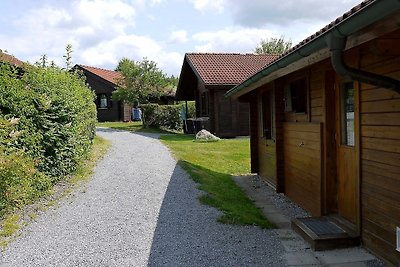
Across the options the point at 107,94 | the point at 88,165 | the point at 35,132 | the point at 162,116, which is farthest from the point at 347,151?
the point at 107,94

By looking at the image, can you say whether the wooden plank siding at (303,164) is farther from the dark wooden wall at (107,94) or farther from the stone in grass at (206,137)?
the dark wooden wall at (107,94)

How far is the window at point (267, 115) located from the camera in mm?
9516

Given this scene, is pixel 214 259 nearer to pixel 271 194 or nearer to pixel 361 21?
pixel 361 21

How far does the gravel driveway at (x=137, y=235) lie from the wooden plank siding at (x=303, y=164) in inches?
51.8

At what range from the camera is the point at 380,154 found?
4.37 m

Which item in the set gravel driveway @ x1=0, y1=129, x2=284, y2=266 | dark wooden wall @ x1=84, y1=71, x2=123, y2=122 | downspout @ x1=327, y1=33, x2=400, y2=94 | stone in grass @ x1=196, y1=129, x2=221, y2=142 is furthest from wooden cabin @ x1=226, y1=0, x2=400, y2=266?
dark wooden wall @ x1=84, y1=71, x2=123, y2=122

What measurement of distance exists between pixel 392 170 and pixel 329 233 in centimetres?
127

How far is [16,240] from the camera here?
5.29 metres

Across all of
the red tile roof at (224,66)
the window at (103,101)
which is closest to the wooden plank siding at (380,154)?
the red tile roof at (224,66)

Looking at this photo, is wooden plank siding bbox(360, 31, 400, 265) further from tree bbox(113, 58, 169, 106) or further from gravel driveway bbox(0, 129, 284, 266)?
tree bbox(113, 58, 169, 106)

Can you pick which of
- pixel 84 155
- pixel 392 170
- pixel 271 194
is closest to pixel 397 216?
pixel 392 170

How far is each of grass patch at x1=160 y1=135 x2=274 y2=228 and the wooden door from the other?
46.7 inches

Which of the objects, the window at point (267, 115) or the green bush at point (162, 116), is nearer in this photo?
the window at point (267, 115)

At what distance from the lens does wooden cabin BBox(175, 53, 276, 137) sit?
66.0ft
